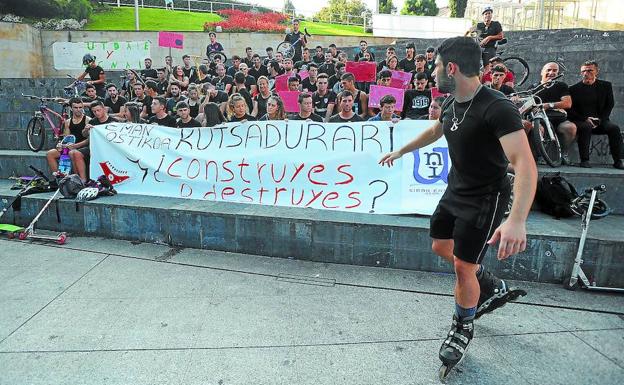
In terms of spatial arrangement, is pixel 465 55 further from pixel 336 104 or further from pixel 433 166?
pixel 336 104

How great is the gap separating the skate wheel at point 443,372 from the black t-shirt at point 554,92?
5.06 metres

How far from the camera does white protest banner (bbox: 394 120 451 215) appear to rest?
4938mm

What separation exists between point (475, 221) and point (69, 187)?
5498 millimetres

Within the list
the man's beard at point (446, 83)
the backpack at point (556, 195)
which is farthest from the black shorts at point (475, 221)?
the backpack at point (556, 195)

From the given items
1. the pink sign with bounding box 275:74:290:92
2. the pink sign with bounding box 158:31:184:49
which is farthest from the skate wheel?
Answer: the pink sign with bounding box 158:31:184:49

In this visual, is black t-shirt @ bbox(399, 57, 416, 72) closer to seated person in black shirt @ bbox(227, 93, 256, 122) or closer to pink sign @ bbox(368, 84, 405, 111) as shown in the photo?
pink sign @ bbox(368, 84, 405, 111)

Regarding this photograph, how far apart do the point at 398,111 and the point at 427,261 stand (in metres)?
3.48

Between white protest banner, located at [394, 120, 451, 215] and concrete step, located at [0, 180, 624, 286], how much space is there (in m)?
0.23

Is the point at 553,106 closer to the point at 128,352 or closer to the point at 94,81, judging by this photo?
the point at 128,352

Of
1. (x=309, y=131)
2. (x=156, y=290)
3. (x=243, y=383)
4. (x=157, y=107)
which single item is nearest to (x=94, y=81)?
(x=157, y=107)

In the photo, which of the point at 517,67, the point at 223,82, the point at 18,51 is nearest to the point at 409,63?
the point at 517,67

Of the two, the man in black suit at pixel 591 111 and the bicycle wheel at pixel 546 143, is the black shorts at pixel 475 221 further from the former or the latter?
the man in black suit at pixel 591 111

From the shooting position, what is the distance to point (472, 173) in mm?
2600

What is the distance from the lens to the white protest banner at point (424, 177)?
494 centimetres
